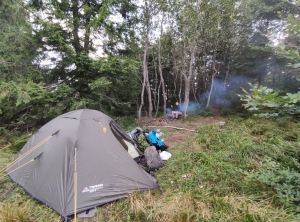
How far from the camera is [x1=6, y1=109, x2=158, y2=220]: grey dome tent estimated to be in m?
2.31

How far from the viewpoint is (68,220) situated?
2084 millimetres

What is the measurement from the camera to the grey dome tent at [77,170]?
91.0 inches

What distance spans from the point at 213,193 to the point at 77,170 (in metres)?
2.27

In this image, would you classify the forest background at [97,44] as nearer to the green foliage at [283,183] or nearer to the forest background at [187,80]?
the forest background at [187,80]

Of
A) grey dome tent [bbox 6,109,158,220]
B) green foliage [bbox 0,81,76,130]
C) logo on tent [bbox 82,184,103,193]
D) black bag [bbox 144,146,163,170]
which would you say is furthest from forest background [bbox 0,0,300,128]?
logo on tent [bbox 82,184,103,193]

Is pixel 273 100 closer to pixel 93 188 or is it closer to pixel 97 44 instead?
pixel 93 188

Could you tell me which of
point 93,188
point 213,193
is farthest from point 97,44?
point 213,193

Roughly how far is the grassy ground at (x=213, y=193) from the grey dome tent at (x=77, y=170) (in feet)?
0.56

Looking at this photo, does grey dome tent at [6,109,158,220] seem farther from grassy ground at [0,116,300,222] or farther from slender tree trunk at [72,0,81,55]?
slender tree trunk at [72,0,81,55]

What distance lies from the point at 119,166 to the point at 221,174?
192 cm

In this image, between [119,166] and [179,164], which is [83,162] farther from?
[179,164]

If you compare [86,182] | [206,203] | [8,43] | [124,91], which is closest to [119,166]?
[86,182]

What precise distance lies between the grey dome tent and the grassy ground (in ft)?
0.56

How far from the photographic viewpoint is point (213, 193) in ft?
8.21
